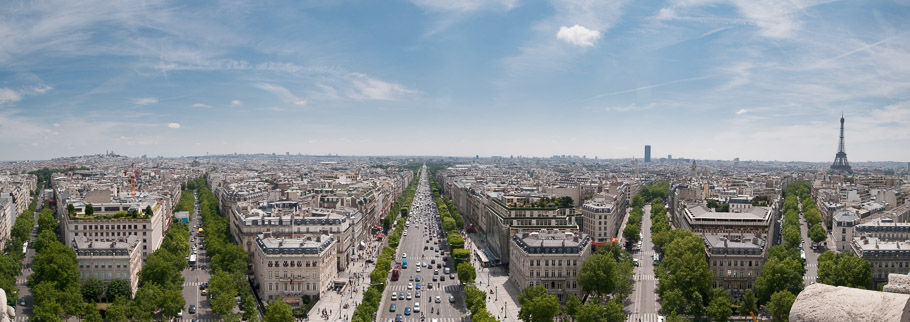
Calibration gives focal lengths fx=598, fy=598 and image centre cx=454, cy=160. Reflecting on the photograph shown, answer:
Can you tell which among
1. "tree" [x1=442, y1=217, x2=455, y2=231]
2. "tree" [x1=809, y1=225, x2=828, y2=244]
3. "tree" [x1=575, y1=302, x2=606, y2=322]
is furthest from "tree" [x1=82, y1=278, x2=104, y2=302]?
"tree" [x1=809, y1=225, x2=828, y2=244]

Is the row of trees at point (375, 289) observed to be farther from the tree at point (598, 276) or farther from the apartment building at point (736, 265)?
the apartment building at point (736, 265)

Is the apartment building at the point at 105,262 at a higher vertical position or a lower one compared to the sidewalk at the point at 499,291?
higher

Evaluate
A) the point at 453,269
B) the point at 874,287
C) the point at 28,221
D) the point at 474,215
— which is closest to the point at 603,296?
the point at 453,269

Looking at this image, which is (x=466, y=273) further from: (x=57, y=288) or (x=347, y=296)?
(x=57, y=288)

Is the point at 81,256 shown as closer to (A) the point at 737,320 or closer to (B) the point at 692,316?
(B) the point at 692,316

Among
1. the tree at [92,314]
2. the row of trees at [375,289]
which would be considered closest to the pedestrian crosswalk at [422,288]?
the row of trees at [375,289]

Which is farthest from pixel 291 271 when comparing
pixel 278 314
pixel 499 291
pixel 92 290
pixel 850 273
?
pixel 850 273
